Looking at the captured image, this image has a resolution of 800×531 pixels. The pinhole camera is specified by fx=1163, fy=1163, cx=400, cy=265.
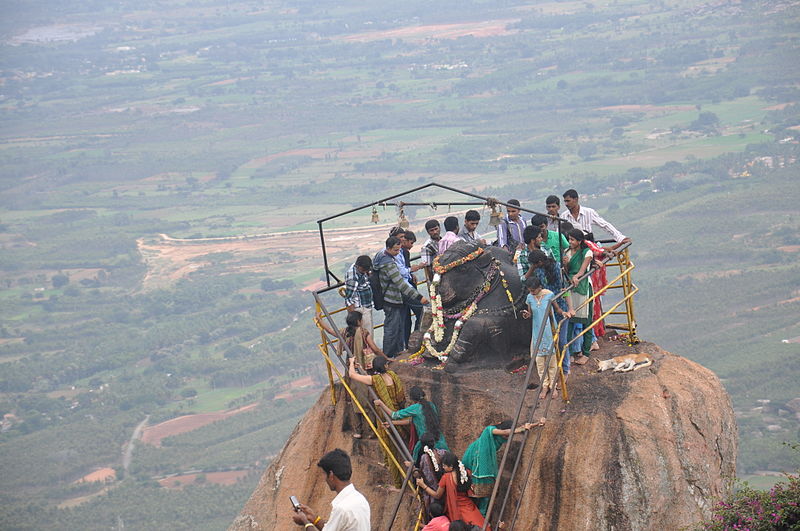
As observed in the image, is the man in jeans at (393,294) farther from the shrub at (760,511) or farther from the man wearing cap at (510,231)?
the shrub at (760,511)

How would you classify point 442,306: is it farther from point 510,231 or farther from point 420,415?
point 420,415

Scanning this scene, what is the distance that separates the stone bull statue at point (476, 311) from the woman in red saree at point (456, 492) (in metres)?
2.48

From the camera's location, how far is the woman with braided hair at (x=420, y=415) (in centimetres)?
1446

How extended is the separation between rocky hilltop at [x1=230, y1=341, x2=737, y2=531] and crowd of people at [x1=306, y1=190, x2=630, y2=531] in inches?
14.1

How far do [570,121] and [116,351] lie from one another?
73.7m

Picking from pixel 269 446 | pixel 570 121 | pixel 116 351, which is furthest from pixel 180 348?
pixel 570 121

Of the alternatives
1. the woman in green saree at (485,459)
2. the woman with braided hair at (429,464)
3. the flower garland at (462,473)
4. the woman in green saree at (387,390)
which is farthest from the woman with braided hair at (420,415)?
the flower garland at (462,473)

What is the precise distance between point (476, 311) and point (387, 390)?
195 centimetres

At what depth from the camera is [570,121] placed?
525ft

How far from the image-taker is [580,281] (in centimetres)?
1536

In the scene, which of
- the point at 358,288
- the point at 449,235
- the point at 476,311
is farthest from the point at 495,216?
the point at 358,288

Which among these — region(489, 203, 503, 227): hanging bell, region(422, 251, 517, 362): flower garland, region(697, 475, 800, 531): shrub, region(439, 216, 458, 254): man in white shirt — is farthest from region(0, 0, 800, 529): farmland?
region(697, 475, 800, 531): shrub

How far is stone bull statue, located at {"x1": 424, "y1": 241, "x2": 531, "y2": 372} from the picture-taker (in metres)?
15.8

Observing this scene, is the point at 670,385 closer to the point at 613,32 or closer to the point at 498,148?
the point at 498,148
